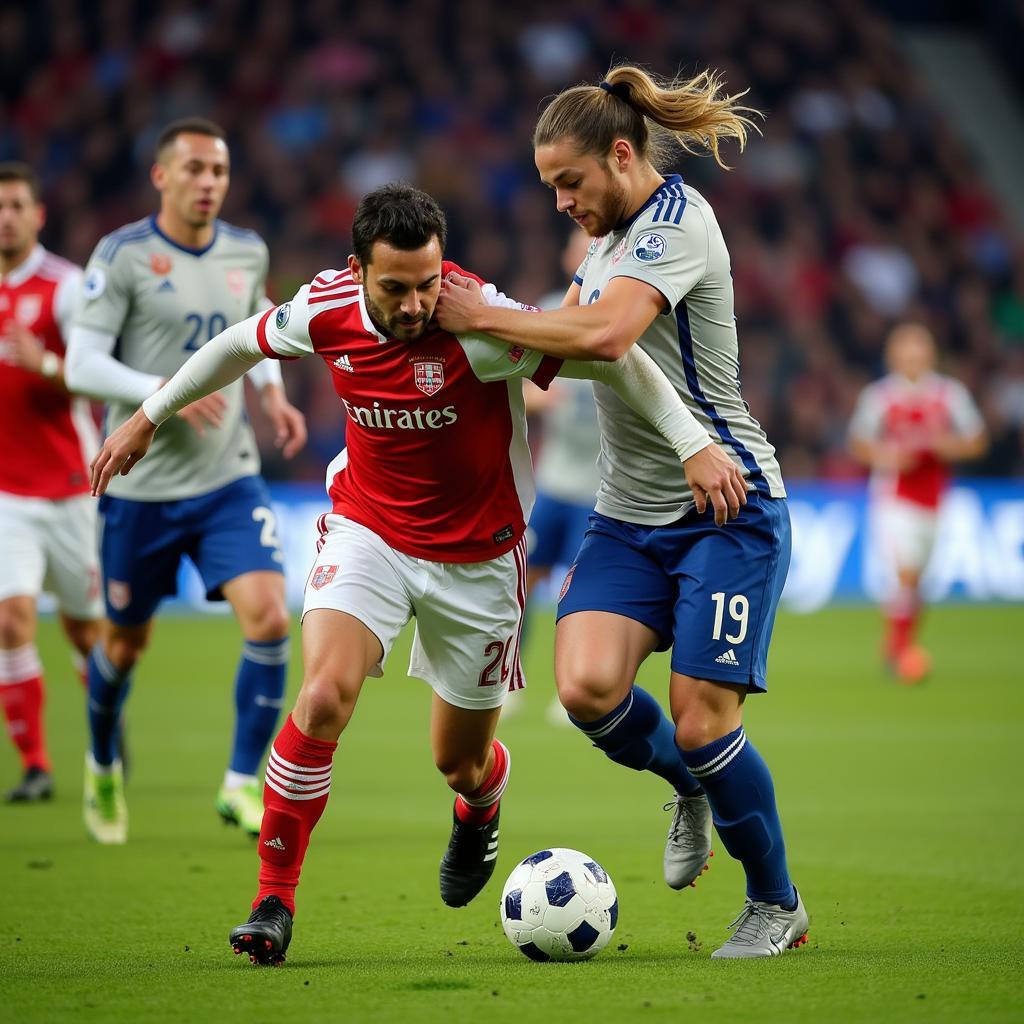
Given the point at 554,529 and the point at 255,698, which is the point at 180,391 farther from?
the point at 554,529

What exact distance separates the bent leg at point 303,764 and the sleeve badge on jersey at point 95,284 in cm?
275

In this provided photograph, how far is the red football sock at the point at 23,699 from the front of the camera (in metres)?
7.69

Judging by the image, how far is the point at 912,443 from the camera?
14094 millimetres

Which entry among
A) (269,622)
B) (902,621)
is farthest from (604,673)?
(902,621)

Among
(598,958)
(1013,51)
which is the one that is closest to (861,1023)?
(598,958)

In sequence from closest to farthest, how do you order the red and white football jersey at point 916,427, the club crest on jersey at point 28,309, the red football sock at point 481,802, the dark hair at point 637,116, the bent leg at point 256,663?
the dark hair at point 637,116
the red football sock at point 481,802
the bent leg at point 256,663
the club crest on jersey at point 28,309
the red and white football jersey at point 916,427

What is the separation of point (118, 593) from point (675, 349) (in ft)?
9.91

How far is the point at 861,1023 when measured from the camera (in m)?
3.74

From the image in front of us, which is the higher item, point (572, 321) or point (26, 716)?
point (572, 321)

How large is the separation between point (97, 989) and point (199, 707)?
689 centimetres

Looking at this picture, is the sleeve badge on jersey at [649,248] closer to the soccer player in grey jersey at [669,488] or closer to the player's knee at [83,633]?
the soccer player in grey jersey at [669,488]

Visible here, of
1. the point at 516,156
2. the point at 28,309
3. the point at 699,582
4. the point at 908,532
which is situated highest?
the point at 516,156

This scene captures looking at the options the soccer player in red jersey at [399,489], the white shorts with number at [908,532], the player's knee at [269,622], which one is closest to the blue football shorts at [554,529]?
the player's knee at [269,622]

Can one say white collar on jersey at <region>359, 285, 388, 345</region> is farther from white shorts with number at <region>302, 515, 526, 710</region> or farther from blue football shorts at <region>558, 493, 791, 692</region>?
blue football shorts at <region>558, 493, 791, 692</region>
